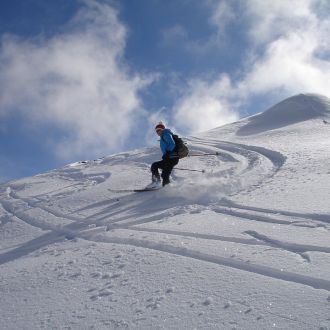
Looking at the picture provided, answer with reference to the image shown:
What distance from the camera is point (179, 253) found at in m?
5.82

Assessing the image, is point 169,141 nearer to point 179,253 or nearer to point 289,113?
point 179,253

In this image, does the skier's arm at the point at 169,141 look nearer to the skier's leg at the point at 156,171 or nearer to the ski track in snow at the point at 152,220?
the skier's leg at the point at 156,171

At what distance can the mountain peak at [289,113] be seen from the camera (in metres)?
25.0

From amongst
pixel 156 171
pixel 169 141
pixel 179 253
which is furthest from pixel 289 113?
pixel 179 253

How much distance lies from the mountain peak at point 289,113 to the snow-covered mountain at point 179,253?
12.9 metres

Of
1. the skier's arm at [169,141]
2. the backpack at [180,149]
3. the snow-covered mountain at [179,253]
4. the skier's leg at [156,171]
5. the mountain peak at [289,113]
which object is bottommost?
the snow-covered mountain at [179,253]

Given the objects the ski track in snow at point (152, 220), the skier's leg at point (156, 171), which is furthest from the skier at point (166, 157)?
the ski track in snow at point (152, 220)

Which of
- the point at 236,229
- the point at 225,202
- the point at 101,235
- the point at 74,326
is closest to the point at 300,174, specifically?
the point at 225,202

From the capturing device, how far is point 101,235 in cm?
736

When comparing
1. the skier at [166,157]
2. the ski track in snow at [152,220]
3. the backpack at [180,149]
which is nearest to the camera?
the ski track in snow at [152,220]

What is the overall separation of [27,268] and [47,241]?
4.66 ft

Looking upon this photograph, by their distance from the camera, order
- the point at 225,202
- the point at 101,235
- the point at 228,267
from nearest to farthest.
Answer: the point at 228,267 → the point at 101,235 → the point at 225,202

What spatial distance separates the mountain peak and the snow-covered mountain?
12924mm

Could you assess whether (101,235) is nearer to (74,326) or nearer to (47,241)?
(47,241)
